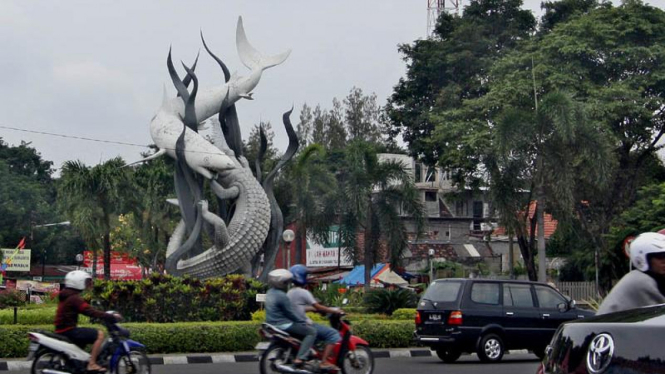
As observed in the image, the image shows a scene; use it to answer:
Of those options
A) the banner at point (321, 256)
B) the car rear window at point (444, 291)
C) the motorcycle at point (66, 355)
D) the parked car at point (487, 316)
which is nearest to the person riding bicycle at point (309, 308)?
the motorcycle at point (66, 355)

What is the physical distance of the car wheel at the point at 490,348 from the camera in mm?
17938

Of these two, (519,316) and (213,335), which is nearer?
(519,316)

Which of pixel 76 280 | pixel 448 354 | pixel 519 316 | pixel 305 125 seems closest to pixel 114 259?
pixel 305 125

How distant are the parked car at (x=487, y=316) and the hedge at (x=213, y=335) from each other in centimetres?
267

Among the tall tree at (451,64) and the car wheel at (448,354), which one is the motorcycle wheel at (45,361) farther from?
the tall tree at (451,64)

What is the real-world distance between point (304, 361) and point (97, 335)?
7.91ft

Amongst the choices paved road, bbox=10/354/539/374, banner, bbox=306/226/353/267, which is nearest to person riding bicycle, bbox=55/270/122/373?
paved road, bbox=10/354/539/374

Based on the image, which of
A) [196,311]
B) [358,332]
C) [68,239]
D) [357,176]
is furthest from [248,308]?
[68,239]

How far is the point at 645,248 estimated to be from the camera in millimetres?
6668

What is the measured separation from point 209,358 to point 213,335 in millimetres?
981

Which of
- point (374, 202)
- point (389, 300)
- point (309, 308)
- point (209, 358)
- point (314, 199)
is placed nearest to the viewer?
point (309, 308)

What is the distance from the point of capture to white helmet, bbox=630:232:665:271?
6.65m

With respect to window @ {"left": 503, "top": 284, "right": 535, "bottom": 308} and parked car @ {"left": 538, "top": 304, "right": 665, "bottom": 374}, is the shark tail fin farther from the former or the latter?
parked car @ {"left": 538, "top": 304, "right": 665, "bottom": 374}

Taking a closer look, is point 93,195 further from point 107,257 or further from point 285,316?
point 285,316
